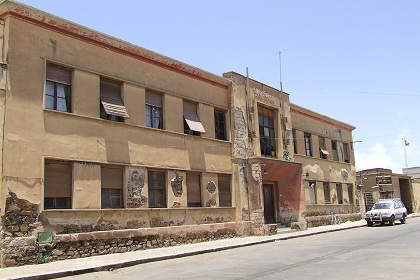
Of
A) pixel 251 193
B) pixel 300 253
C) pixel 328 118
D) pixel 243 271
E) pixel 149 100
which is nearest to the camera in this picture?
pixel 243 271

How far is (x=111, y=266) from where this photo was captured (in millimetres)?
12234

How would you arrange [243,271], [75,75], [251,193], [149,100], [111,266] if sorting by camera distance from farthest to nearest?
[251,193] → [149,100] → [75,75] → [111,266] → [243,271]

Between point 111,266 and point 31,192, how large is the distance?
11.7ft

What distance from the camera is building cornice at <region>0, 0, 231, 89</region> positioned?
1377 centimetres

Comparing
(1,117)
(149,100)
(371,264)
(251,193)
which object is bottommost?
(371,264)

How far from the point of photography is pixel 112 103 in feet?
54.1

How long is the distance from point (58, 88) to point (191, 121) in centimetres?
662

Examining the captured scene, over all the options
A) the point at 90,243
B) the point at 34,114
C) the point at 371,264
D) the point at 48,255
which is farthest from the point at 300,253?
the point at 34,114

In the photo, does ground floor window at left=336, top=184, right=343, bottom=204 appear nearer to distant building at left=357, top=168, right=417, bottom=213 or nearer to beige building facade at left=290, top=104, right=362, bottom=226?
beige building facade at left=290, top=104, right=362, bottom=226

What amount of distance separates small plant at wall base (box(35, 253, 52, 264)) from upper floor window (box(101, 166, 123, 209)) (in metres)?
2.70

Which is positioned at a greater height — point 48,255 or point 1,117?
point 1,117

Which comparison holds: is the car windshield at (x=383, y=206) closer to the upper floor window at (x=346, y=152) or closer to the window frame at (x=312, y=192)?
the window frame at (x=312, y=192)

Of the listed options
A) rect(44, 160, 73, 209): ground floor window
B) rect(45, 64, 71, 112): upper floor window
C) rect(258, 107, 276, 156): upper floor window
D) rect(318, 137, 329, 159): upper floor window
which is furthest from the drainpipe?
rect(318, 137, 329, 159): upper floor window

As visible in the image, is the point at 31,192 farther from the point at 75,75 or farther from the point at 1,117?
the point at 75,75
